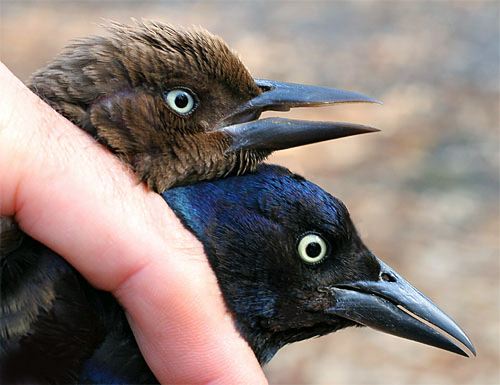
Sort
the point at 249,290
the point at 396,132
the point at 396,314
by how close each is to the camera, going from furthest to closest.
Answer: the point at 396,132 < the point at 396,314 < the point at 249,290

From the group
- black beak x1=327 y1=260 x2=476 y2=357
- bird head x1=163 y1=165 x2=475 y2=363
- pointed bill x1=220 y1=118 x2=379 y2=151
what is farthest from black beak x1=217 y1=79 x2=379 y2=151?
black beak x1=327 y1=260 x2=476 y2=357

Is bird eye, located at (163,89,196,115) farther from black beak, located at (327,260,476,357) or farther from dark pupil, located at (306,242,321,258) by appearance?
black beak, located at (327,260,476,357)

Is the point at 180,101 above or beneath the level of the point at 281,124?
beneath

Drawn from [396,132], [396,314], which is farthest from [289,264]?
[396,132]

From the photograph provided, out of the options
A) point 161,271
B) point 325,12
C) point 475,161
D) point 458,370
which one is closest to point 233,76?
point 161,271

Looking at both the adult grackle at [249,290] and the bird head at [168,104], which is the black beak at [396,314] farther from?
the bird head at [168,104]

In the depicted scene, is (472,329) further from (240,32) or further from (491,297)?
(240,32)

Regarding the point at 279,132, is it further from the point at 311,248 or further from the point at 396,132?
the point at 396,132

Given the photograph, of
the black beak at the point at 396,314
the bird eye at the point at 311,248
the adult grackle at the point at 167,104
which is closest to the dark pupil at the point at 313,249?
the bird eye at the point at 311,248
